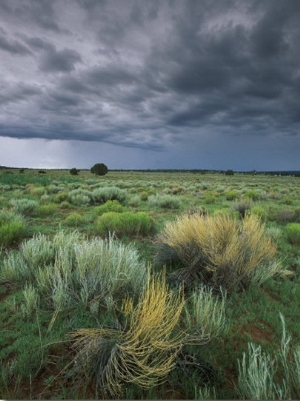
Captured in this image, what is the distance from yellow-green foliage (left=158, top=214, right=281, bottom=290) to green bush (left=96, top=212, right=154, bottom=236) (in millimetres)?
2407

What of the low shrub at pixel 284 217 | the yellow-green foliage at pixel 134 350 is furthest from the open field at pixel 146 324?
the low shrub at pixel 284 217

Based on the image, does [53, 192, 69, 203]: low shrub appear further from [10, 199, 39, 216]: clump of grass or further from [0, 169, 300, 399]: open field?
Result: [0, 169, 300, 399]: open field

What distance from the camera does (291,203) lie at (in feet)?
50.6

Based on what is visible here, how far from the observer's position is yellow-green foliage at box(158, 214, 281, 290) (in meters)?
4.13

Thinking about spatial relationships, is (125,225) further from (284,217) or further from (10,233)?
(284,217)

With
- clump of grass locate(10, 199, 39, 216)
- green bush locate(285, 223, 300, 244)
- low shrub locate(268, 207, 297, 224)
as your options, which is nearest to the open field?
green bush locate(285, 223, 300, 244)

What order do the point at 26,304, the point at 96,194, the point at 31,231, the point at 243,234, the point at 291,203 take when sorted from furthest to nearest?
the point at 291,203
the point at 96,194
the point at 31,231
the point at 243,234
the point at 26,304

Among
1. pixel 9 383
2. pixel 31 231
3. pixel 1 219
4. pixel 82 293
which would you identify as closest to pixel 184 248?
pixel 82 293

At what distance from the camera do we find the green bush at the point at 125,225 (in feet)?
23.7

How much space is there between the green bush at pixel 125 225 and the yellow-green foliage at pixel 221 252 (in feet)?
7.90

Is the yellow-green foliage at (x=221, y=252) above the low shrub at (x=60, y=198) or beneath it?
above

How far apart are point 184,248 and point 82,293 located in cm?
188

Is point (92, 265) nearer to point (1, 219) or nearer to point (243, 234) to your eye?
point (243, 234)

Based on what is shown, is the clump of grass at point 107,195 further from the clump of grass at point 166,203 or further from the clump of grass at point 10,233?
the clump of grass at point 10,233
